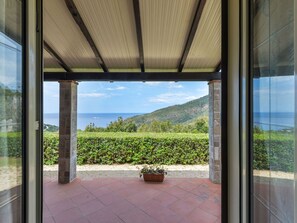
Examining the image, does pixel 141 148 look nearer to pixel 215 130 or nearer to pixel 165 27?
pixel 215 130

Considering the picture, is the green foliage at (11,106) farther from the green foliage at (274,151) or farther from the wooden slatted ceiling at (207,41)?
the wooden slatted ceiling at (207,41)

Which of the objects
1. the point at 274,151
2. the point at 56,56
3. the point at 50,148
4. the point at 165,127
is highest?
the point at 56,56

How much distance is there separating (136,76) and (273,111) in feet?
10.6

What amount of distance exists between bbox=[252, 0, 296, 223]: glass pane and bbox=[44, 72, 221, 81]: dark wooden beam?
2902 mm

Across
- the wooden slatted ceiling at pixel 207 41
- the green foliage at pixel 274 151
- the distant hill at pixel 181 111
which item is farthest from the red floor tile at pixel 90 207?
the distant hill at pixel 181 111

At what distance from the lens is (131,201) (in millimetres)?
3283

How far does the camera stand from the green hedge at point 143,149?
226 inches

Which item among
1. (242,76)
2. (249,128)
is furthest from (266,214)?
(242,76)

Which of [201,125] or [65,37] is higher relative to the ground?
[65,37]

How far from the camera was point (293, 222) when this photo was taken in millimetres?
726

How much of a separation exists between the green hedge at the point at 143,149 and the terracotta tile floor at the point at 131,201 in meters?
1.38

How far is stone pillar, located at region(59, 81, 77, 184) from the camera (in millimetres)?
4277

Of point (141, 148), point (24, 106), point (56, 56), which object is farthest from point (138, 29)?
point (141, 148)

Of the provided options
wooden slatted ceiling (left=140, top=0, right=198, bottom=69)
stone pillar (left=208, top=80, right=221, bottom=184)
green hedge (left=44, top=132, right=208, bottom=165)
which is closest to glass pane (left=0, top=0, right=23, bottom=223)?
wooden slatted ceiling (left=140, top=0, right=198, bottom=69)
